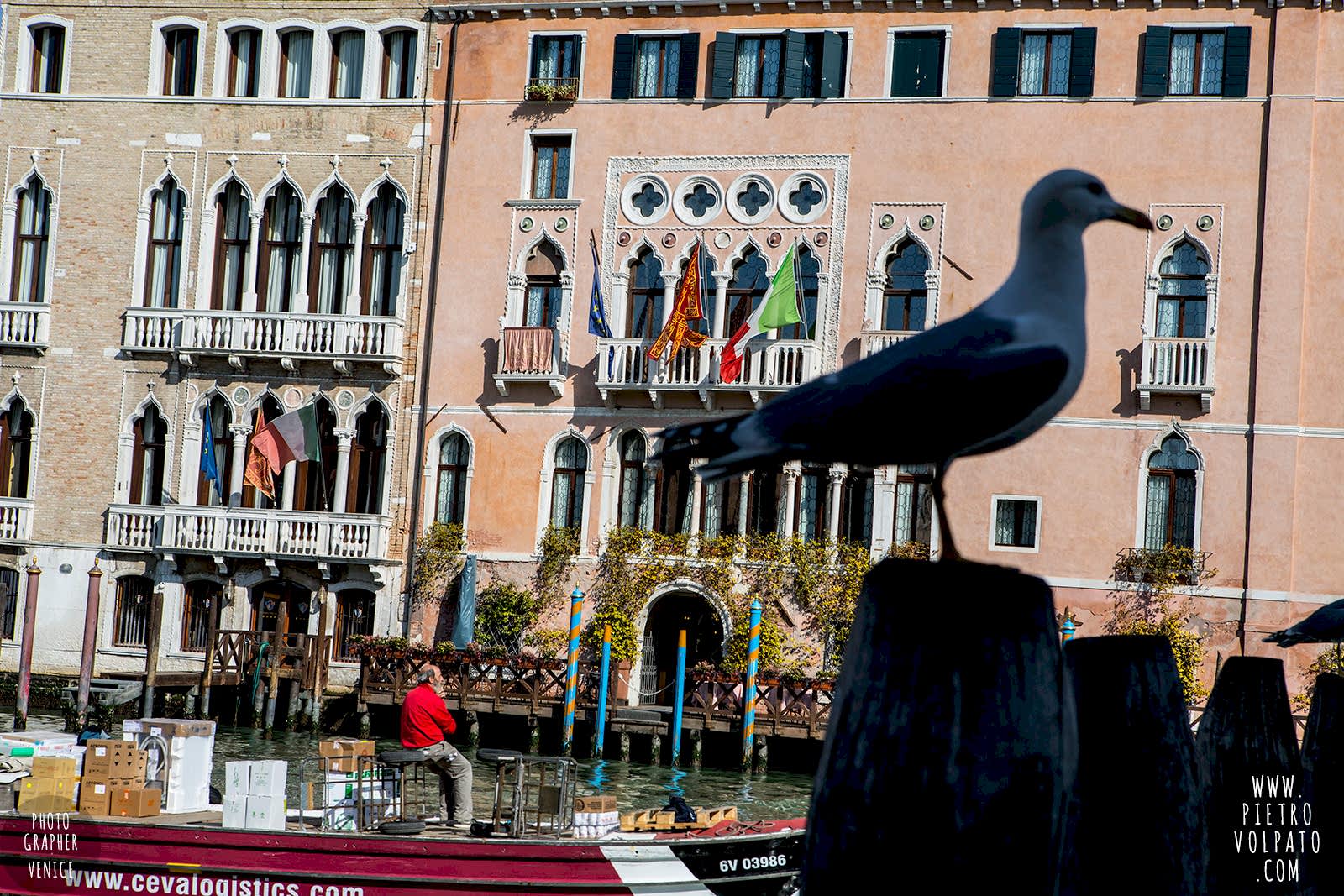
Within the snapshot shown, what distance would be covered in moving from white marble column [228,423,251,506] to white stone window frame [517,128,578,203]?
5.70m

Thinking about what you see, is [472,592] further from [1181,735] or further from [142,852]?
[1181,735]

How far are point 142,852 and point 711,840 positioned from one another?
373 centimetres

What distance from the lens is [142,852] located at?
10.3 metres

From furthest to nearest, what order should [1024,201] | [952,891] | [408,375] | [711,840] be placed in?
[408,375]
[711,840]
[1024,201]
[952,891]

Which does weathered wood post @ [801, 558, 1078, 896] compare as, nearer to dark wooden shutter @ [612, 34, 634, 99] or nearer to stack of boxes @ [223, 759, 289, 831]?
stack of boxes @ [223, 759, 289, 831]

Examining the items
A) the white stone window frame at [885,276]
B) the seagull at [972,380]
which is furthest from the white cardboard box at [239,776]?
the white stone window frame at [885,276]

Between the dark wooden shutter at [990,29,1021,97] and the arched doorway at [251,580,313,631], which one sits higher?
the dark wooden shutter at [990,29,1021,97]

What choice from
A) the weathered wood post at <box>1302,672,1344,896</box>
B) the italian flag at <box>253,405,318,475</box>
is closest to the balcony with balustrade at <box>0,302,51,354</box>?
the italian flag at <box>253,405,318,475</box>

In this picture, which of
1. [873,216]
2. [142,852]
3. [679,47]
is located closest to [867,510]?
[873,216]

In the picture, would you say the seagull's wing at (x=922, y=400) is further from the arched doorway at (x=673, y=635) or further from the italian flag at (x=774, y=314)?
the arched doorway at (x=673, y=635)

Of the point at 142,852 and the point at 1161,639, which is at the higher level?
the point at 1161,639

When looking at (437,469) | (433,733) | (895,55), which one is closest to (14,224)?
(437,469)

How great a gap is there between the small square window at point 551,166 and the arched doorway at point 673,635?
6419 millimetres

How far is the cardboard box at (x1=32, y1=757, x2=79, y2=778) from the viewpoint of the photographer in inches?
409
